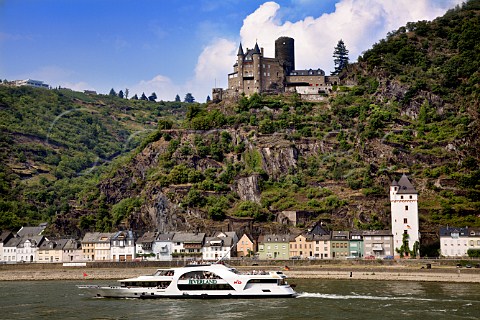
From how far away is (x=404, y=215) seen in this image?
87750mm

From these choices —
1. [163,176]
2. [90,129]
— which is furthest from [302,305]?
[90,129]

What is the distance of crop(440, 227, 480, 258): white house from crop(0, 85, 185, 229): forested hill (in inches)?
2518

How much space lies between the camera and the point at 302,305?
5056 cm

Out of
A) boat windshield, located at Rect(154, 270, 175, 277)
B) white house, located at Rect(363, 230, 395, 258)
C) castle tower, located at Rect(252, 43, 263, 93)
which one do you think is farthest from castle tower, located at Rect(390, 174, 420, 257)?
castle tower, located at Rect(252, 43, 263, 93)

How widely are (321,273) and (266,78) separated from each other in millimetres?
59930

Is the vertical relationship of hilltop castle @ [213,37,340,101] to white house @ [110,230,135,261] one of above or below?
above

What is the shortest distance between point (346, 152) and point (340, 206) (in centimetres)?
1587

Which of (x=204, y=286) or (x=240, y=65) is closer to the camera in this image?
(x=204, y=286)

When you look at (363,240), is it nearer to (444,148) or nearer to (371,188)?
(371,188)

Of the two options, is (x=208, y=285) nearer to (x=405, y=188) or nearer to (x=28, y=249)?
(x=405, y=188)

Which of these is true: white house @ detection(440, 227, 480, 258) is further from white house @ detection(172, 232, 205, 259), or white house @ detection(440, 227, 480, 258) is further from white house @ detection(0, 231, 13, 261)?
white house @ detection(0, 231, 13, 261)

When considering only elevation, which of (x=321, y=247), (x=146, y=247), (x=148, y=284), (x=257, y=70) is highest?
(x=257, y=70)

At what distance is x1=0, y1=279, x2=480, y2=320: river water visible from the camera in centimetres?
4647

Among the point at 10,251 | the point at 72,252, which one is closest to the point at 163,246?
the point at 72,252
